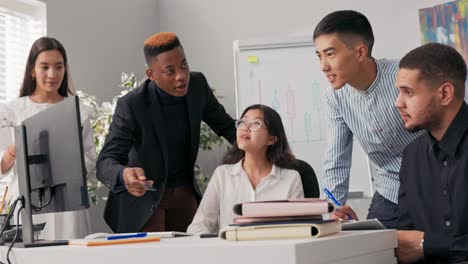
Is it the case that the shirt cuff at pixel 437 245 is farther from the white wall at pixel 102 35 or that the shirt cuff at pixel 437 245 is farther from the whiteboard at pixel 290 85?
the white wall at pixel 102 35

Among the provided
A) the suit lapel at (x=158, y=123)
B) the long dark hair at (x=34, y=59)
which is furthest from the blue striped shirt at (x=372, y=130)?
the long dark hair at (x=34, y=59)

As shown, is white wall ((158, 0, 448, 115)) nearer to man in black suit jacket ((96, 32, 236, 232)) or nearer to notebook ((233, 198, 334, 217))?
man in black suit jacket ((96, 32, 236, 232))

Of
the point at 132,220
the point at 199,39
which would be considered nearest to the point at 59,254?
the point at 132,220

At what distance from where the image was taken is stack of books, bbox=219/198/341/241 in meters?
1.36

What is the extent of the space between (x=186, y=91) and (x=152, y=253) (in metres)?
1.60

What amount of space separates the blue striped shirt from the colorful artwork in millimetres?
2118

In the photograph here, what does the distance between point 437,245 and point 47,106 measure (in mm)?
Answer: 2064

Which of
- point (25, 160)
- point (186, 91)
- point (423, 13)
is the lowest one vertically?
point (25, 160)

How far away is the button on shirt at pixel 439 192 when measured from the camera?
1.73 metres

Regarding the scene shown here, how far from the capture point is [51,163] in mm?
1907

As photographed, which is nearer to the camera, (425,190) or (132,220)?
(425,190)

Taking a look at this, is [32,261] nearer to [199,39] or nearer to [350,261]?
[350,261]

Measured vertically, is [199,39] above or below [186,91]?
above

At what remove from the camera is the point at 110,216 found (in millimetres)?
2934
